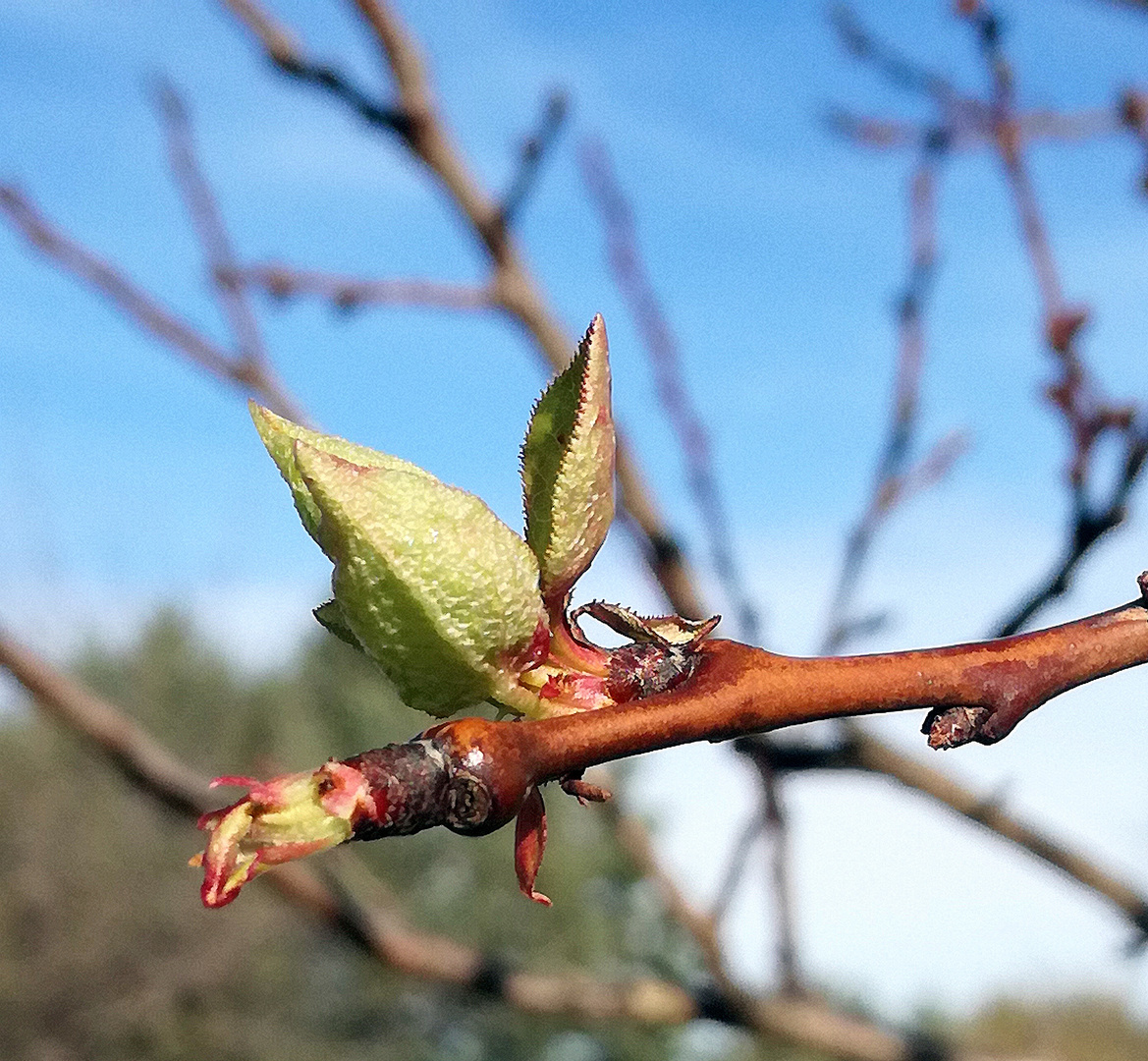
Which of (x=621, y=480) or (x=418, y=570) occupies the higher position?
(x=621, y=480)

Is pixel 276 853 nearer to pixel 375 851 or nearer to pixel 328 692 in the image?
pixel 375 851

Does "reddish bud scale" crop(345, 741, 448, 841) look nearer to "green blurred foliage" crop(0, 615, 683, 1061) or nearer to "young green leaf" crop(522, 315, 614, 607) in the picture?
"young green leaf" crop(522, 315, 614, 607)

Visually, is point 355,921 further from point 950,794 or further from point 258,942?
point 258,942

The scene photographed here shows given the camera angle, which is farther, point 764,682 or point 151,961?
point 151,961

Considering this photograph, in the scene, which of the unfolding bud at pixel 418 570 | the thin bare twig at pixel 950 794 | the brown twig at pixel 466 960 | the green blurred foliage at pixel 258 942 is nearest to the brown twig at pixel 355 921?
the brown twig at pixel 466 960

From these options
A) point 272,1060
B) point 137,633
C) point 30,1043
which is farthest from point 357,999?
point 137,633

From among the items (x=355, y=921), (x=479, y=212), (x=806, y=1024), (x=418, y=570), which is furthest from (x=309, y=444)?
(x=806, y=1024)

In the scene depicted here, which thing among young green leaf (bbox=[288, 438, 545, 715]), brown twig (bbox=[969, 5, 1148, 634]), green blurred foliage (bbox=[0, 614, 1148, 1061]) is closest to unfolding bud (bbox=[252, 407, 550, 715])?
young green leaf (bbox=[288, 438, 545, 715])
